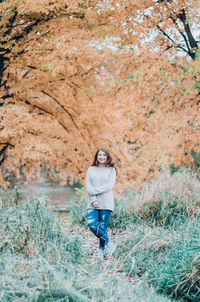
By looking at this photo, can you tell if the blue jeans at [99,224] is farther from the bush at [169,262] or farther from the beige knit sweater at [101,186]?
the bush at [169,262]

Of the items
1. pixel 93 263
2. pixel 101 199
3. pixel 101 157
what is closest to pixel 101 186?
pixel 101 199

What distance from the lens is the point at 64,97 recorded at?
8.16 meters

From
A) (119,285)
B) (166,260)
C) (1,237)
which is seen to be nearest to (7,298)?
(119,285)

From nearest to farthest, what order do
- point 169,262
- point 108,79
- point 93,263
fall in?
point 93,263 < point 169,262 < point 108,79

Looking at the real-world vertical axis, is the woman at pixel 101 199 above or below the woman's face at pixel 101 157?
below

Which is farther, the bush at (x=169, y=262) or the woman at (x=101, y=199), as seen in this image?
the woman at (x=101, y=199)

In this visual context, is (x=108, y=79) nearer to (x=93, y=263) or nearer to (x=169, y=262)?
(x=169, y=262)

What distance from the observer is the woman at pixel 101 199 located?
4.63 meters

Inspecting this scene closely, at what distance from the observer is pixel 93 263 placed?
343 cm

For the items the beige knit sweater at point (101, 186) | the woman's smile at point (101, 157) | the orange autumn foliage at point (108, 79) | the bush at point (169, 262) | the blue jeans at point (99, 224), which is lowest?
the bush at point (169, 262)

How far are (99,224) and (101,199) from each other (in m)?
0.37

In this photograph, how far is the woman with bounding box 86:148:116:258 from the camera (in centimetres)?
463

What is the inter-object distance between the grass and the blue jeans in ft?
0.87

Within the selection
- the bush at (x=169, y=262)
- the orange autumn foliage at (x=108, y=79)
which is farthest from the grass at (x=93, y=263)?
the orange autumn foliage at (x=108, y=79)
